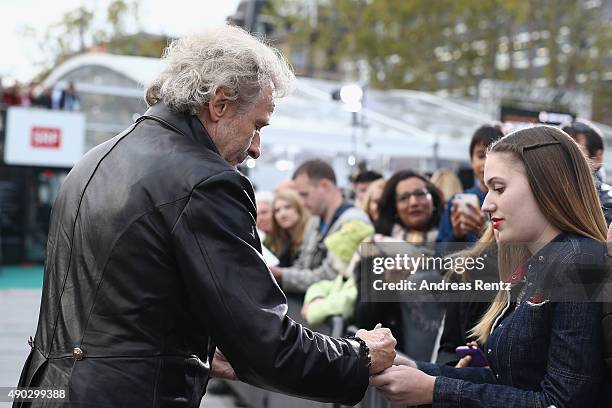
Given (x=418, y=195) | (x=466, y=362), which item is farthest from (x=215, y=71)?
(x=418, y=195)

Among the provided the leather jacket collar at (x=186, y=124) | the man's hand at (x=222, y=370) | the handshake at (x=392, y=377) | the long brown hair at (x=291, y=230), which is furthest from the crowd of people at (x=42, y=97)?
the handshake at (x=392, y=377)

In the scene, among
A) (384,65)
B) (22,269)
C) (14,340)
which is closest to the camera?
(14,340)

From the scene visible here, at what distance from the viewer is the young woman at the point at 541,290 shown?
2160mm

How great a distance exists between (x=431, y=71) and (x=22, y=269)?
1791 cm

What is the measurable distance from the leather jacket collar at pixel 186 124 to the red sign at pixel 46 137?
17.1 m

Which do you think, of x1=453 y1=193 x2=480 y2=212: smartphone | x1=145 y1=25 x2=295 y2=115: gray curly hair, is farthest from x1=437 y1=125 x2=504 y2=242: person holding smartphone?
x1=145 y1=25 x2=295 y2=115: gray curly hair

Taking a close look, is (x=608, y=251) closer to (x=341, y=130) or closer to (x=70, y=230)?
(x=70, y=230)

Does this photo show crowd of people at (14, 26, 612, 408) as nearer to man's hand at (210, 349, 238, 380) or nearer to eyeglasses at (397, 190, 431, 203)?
man's hand at (210, 349, 238, 380)

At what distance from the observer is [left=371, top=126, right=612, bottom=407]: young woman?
2160 mm

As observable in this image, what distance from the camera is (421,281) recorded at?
3104 millimetres

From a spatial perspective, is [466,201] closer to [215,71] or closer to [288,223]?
[215,71]

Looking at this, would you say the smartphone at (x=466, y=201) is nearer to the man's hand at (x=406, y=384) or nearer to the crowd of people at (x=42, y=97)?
the man's hand at (x=406, y=384)

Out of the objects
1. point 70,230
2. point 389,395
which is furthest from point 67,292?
point 389,395

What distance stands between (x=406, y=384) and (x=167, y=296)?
770 millimetres
